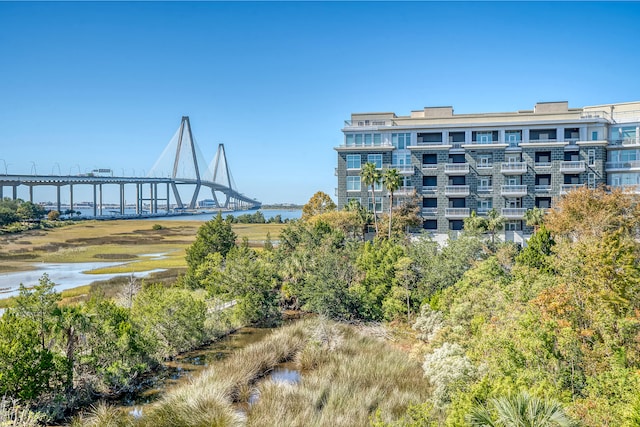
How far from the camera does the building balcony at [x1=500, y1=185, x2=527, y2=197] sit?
43.8m

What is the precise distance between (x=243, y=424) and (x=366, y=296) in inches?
609

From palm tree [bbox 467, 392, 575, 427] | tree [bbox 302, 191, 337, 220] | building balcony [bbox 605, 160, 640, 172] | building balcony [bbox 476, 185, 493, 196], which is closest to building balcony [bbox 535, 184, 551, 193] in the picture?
building balcony [bbox 476, 185, 493, 196]

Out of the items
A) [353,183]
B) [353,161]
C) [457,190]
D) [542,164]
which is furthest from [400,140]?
[542,164]

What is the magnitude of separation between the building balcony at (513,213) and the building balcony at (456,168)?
5183 mm

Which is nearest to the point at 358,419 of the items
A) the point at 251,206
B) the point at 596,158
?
the point at 596,158

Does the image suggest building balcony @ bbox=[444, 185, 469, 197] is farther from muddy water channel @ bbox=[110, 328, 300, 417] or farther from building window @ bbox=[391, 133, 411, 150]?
muddy water channel @ bbox=[110, 328, 300, 417]

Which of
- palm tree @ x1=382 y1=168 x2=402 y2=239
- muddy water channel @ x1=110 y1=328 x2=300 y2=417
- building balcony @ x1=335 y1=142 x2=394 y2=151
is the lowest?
muddy water channel @ x1=110 y1=328 x2=300 y2=417

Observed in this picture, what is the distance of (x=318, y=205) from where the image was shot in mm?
59875

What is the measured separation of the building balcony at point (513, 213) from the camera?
1719 inches

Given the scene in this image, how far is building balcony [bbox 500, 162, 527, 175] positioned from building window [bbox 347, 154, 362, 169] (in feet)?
45.2

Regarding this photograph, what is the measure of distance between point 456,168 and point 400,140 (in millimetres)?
6172

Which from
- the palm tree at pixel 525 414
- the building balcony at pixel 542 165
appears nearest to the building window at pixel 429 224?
the building balcony at pixel 542 165

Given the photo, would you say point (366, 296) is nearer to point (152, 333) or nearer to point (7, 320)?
point (152, 333)

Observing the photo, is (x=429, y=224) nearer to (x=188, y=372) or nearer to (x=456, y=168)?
(x=456, y=168)
